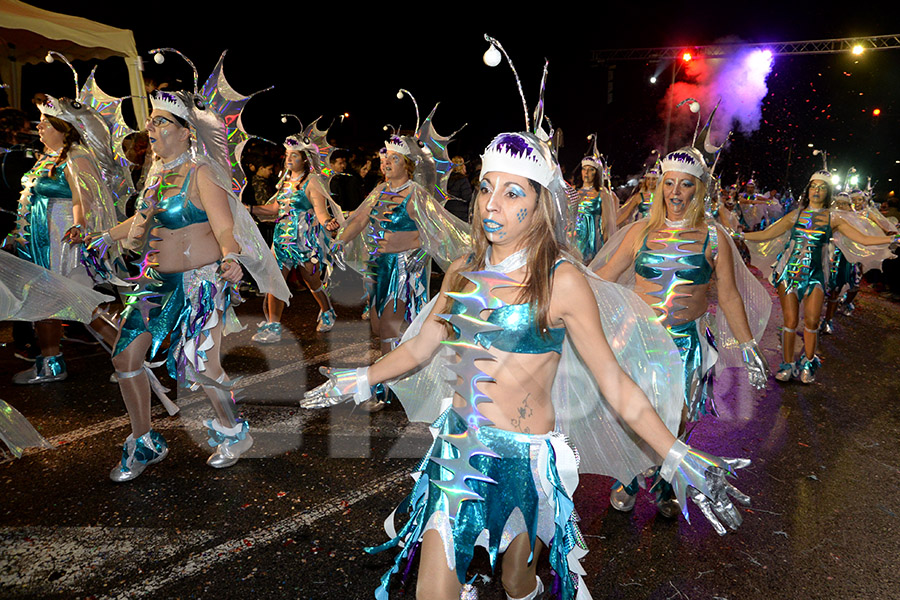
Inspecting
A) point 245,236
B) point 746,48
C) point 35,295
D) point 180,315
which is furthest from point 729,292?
point 746,48

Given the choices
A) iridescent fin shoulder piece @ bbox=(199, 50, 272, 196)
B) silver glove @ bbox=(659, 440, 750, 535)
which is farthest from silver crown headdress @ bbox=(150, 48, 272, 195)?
silver glove @ bbox=(659, 440, 750, 535)

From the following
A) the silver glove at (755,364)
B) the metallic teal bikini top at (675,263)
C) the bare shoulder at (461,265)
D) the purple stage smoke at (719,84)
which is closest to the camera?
Result: the bare shoulder at (461,265)

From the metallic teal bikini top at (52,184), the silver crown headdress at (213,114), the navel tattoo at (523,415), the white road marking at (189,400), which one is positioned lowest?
the white road marking at (189,400)

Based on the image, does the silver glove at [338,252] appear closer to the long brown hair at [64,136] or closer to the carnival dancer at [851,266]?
the long brown hair at [64,136]

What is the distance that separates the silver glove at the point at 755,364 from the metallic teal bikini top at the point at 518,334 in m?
1.89

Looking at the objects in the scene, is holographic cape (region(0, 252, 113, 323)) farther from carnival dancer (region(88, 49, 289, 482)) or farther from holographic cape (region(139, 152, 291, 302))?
holographic cape (region(139, 152, 291, 302))

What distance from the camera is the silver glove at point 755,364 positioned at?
350cm

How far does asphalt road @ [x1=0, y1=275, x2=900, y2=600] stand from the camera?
295 centimetres

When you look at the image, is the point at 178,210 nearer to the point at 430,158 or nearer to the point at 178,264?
the point at 178,264

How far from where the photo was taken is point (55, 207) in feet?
18.1

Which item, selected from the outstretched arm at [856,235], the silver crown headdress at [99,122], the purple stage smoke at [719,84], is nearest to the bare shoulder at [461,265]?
the silver crown headdress at [99,122]

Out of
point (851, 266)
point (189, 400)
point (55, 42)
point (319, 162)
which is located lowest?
point (189, 400)

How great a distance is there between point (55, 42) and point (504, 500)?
1076 cm

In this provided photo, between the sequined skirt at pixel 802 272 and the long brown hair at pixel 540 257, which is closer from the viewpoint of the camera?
the long brown hair at pixel 540 257
